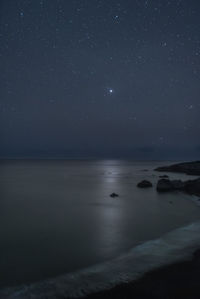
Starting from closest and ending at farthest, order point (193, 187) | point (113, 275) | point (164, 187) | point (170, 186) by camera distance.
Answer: point (113, 275) → point (193, 187) → point (164, 187) → point (170, 186)

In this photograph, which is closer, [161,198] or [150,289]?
[150,289]

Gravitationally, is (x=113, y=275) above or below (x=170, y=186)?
above

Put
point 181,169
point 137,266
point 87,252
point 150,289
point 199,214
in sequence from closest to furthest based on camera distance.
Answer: point 150,289 < point 137,266 < point 87,252 < point 199,214 < point 181,169

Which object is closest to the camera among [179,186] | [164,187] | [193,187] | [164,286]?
[164,286]

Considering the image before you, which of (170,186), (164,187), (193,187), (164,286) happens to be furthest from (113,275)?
(170,186)

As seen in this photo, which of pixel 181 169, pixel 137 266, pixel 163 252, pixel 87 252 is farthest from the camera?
pixel 181 169

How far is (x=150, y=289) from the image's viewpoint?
532cm

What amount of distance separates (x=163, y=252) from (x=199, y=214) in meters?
7.88

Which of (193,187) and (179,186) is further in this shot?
(179,186)

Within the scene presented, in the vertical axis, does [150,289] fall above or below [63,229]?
above

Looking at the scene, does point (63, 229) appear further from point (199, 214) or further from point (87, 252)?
point (199, 214)

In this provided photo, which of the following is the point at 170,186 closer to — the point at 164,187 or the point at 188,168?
the point at 164,187

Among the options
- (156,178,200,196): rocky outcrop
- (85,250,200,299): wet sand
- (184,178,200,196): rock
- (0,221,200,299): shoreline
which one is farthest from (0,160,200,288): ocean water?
(156,178,200,196): rocky outcrop

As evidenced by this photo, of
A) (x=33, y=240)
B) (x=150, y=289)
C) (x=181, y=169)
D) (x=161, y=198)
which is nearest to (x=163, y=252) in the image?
(x=150, y=289)
